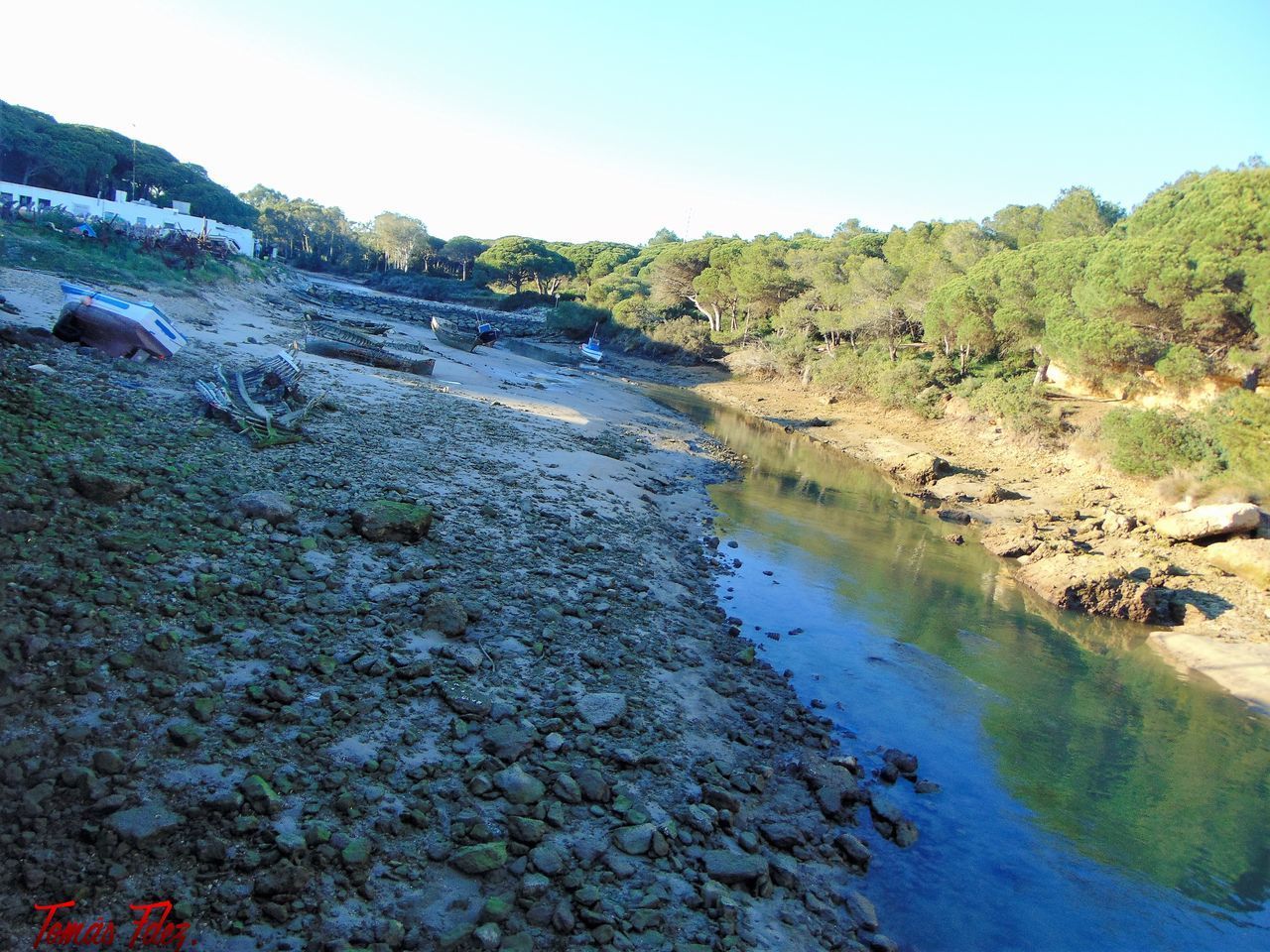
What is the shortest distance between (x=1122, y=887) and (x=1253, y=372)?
23604 mm

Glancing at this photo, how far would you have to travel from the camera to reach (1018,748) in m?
9.66

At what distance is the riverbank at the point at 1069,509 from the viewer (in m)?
14.1

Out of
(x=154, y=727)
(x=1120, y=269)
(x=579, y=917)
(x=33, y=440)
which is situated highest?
(x=1120, y=269)

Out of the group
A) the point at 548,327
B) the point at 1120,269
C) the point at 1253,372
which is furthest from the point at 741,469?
the point at 548,327

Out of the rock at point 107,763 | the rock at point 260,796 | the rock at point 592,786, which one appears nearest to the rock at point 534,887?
the rock at point 592,786

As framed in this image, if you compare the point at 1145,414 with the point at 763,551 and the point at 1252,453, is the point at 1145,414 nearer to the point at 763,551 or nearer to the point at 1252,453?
the point at 1252,453

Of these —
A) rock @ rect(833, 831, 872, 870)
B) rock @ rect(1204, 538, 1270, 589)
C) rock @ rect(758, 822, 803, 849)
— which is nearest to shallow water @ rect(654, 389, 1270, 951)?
rock @ rect(833, 831, 872, 870)

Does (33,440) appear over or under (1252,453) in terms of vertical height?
under

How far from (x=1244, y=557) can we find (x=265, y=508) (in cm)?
2002

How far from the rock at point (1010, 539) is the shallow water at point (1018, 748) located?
46 centimetres

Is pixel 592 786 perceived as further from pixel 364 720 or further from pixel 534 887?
pixel 364 720

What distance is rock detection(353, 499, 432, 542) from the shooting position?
968 cm

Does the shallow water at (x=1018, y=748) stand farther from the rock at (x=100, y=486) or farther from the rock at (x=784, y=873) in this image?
the rock at (x=100, y=486)

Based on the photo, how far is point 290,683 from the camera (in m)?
6.48
